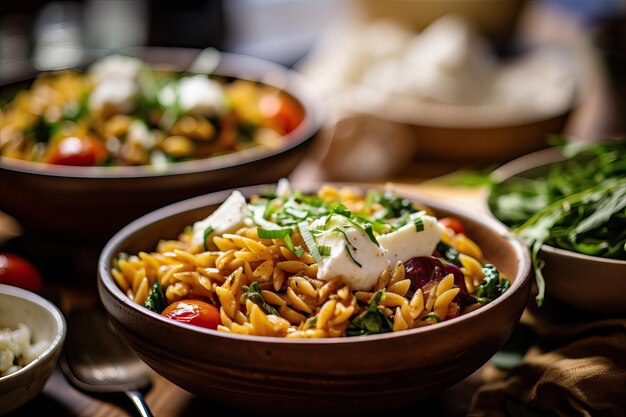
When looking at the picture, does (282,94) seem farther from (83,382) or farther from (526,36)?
(526,36)

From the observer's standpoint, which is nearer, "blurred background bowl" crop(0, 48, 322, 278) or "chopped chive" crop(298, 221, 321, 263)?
"chopped chive" crop(298, 221, 321, 263)

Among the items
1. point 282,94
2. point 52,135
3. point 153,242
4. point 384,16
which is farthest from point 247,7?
point 153,242

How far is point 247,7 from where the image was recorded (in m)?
6.90

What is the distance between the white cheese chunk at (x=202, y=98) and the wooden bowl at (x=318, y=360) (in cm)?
104

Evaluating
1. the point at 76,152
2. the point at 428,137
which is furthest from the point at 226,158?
the point at 428,137

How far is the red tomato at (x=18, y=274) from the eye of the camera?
6.31 feet

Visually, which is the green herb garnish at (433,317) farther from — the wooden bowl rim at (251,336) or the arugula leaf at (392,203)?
the arugula leaf at (392,203)

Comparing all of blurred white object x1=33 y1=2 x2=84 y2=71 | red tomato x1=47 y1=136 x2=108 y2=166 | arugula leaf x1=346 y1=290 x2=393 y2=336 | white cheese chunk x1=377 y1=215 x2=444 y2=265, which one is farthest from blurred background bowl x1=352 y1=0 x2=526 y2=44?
arugula leaf x1=346 y1=290 x2=393 y2=336

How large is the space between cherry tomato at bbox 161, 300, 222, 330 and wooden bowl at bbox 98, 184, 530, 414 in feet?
0.34

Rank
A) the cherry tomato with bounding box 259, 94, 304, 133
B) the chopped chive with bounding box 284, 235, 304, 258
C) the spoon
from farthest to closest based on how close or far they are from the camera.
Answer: the cherry tomato with bounding box 259, 94, 304, 133 < the spoon < the chopped chive with bounding box 284, 235, 304, 258

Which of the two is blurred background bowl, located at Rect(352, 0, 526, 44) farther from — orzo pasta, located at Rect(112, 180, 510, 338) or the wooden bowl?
the wooden bowl

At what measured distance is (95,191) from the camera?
2.09 meters

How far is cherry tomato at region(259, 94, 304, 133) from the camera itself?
9.03ft

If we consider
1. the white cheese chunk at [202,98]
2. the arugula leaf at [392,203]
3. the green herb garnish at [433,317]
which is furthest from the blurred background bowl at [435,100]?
the green herb garnish at [433,317]
